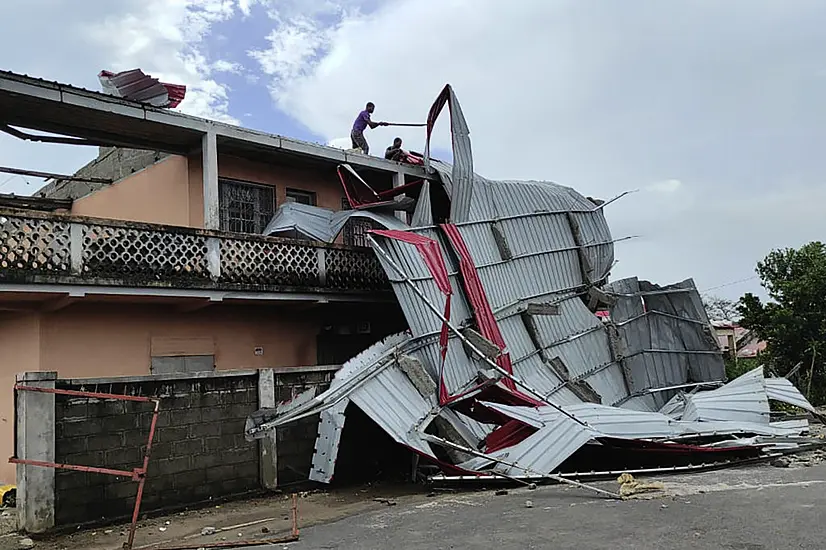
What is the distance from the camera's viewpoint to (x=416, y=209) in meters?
13.1

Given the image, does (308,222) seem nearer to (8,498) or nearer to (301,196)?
(301,196)

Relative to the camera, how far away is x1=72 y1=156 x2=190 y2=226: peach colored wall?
14.0 m

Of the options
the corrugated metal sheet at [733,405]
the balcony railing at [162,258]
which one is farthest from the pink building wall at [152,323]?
the corrugated metal sheet at [733,405]

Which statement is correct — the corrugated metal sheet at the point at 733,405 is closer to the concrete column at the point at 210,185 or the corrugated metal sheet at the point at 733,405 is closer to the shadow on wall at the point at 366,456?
the shadow on wall at the point at 366,456

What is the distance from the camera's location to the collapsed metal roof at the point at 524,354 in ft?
32.9

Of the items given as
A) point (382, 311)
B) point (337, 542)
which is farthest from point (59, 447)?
point (382, 311)

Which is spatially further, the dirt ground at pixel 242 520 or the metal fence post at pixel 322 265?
the metal fence post at pixel 322 265

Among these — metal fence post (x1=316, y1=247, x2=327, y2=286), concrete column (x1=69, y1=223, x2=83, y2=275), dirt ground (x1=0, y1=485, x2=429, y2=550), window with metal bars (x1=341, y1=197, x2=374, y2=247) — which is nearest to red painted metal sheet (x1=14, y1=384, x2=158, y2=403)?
dirt ground (x1=0, y1=485, x2=429, y2=550)

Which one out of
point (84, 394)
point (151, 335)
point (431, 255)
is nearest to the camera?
point (84, 394)

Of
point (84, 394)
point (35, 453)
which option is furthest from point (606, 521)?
point (35, 453)

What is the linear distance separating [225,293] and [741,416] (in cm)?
883

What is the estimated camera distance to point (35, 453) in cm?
798

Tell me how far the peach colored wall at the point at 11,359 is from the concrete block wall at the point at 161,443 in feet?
8.69

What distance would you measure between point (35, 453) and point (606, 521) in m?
6.11
